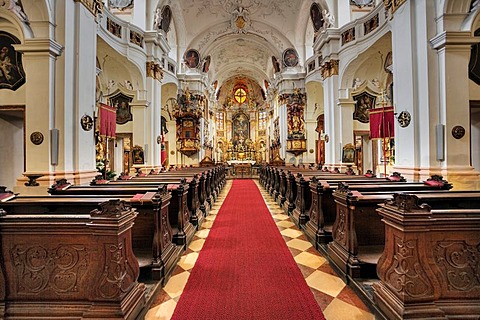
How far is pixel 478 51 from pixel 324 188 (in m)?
4.48

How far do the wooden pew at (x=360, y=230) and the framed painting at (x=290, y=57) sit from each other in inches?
577

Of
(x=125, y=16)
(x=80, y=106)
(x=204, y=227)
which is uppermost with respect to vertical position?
→ (x=125, y=16)

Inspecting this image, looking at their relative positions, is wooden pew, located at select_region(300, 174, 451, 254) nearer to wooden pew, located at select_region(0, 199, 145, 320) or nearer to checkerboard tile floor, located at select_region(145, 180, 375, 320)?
checkerboard tile floor, located at select_region(145, 180, 375, 320)

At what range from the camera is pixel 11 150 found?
6355 millimetres

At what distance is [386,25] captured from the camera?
26.3 ft

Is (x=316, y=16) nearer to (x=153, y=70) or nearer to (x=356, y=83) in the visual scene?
(x=356, y=83)

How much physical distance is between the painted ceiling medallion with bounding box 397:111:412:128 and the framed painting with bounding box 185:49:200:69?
1324 cm

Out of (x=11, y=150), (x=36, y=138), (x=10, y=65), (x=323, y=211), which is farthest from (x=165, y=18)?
(x=323, y=211)

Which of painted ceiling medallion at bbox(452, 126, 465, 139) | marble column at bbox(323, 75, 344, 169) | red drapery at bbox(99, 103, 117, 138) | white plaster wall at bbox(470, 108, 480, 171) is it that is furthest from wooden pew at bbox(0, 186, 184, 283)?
marble column at bbox(323, 75, 344, 169)

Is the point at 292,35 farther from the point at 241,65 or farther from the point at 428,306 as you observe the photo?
the point at 428,306

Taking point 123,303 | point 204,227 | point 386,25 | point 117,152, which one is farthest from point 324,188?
point 117,152

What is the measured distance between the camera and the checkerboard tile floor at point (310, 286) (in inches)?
93.4

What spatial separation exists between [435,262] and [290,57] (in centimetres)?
1611

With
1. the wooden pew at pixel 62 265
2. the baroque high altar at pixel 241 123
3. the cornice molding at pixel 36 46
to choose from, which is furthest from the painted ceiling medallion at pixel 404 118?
the baroque high altar at pixel 241 123
